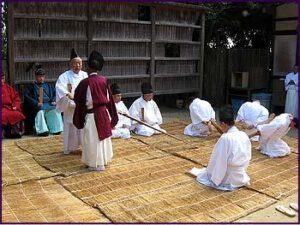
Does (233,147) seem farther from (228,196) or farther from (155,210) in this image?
(155,210)

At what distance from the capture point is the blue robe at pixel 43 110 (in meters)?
7.30

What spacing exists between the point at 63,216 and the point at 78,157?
84.7 inches

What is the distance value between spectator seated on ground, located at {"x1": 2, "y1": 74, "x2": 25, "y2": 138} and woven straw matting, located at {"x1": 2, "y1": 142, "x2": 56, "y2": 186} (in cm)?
90

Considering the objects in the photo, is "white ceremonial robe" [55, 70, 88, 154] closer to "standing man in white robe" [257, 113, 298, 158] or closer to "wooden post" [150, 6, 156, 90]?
"standing man in white robe" [257, 113, 298, 158]

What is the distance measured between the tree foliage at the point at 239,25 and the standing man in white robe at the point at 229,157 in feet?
23.3

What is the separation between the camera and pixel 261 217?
3.73 meters

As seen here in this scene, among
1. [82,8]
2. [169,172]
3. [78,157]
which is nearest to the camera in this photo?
[169,172]

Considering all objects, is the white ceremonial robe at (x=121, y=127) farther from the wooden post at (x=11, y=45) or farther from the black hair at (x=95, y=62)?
the wooden post at (x=11, y=45)

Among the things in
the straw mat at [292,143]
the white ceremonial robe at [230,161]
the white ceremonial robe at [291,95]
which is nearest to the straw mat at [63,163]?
the white ceremonial robe at [230,161]

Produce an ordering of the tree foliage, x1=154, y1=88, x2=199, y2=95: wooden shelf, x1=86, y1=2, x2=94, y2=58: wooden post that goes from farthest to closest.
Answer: the tree foliage < x1=154, y1=88, x2=199, y2=95: wooden shelf < x1=86, y1=2, x2=94, y2=58: wooden post

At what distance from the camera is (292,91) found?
9.33 meters

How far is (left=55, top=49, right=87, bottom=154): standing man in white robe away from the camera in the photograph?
5930 millimetres

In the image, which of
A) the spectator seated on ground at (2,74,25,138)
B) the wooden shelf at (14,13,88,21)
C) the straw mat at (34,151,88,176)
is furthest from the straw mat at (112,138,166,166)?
the wooden shelf at (14,13,88,21)

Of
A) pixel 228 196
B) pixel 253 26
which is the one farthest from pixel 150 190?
pixel 253 26
